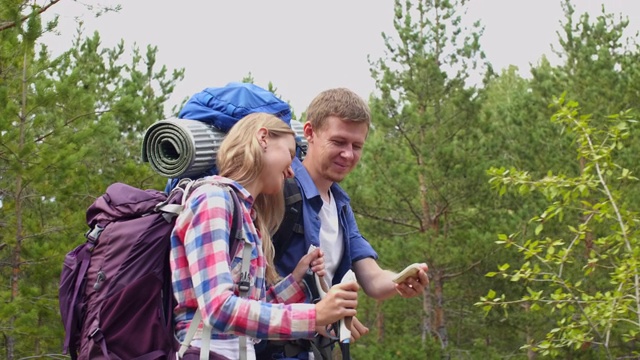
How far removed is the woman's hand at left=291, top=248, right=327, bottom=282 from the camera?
206 centimetres

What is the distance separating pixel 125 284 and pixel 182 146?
413 millimetres

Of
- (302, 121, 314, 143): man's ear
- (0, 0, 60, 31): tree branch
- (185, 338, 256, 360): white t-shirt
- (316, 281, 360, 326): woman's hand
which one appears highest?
(0, 0, 60, 31): tree branch

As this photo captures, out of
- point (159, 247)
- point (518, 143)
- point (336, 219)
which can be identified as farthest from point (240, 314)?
point (518, 143)

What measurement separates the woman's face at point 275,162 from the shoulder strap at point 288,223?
0.23 meters

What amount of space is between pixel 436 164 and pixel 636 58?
463 cm

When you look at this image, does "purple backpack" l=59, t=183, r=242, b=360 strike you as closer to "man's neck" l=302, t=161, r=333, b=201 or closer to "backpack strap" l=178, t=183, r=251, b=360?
"backpack strap" l=178, t=183, r=251, b=360

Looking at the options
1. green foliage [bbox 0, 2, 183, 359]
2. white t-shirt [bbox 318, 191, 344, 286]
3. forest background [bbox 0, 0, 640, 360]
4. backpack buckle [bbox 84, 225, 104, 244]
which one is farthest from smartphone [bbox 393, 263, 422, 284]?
forest background [bbox 0, 0, 640, 360]

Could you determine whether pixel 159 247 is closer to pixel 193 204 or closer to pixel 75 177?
pixel 193 204

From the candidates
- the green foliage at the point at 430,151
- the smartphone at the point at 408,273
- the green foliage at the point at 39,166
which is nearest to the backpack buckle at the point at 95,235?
the smartphone at the point at 408,273

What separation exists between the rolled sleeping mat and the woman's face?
0.18 m

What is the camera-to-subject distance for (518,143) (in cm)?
1463

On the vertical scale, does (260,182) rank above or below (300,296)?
above

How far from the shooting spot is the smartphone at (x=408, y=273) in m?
2.10

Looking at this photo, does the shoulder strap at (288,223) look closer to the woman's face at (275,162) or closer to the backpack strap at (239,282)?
the woman's face at (275,162)
